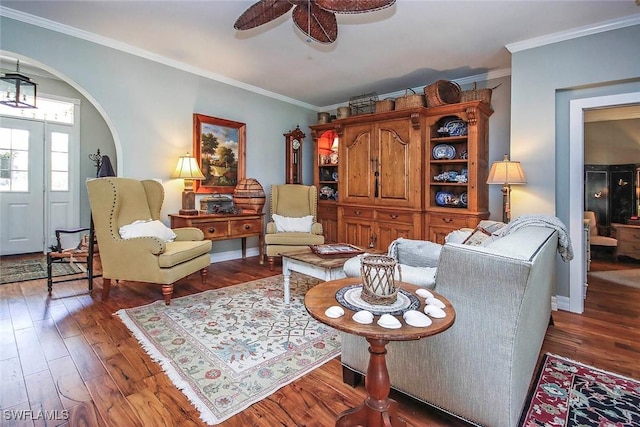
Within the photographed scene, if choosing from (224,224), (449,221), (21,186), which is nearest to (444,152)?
(449,221)

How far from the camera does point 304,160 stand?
5844 millimetres

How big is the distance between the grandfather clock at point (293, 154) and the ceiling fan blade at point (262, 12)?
294cm

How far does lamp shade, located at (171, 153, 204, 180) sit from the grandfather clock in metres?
1.73

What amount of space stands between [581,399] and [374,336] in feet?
4.94

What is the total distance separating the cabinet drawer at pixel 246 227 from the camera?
4219 mm

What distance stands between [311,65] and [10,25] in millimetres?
2889

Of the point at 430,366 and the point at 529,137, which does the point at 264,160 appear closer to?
the point at 529,137

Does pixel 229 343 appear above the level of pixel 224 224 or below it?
below

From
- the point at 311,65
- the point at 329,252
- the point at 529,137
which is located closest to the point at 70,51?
the point at 311,65

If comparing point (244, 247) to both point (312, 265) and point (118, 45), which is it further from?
point (118, 45)

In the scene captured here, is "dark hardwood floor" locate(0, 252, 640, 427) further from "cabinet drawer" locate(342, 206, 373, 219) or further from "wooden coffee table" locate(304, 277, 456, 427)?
"cabinet drawer" locate(342, 206, 373, 219)

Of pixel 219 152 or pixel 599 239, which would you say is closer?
pixel 219 152

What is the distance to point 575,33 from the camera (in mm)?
2949

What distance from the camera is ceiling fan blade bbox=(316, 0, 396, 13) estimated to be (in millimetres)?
2004
